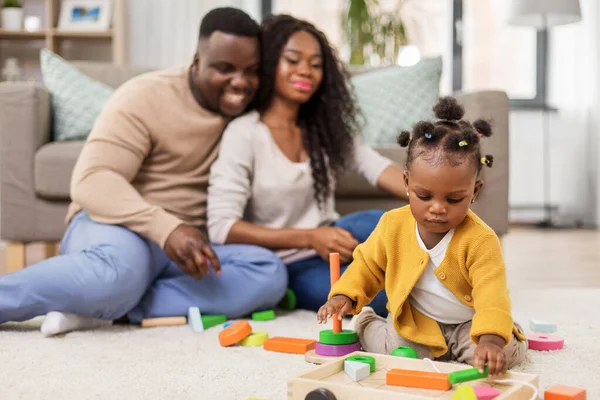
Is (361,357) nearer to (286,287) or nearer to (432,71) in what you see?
(286,287)

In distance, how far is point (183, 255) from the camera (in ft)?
4.90

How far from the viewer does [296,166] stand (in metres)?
1.74

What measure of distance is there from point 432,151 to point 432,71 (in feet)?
5.38

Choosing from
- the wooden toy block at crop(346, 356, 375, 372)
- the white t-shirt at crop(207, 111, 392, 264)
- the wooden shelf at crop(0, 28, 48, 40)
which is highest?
the wooden shelf at crop(0, 28, 48, 40)

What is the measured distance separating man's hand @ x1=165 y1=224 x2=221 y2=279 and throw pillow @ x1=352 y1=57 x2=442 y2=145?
108 centimetres

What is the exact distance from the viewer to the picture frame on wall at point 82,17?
13.7 ft

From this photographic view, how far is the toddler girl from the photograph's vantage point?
106 cm

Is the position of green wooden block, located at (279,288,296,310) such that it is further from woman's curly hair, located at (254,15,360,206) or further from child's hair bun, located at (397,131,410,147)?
child's hair bun, located at (397,131,410,147)

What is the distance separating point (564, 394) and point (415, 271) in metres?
0.29

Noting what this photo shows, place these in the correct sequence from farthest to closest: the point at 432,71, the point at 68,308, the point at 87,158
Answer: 1. the point at 432,71
2. the point at 87,158
3. the point at 68,308

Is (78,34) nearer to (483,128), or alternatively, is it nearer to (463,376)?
(483,128)

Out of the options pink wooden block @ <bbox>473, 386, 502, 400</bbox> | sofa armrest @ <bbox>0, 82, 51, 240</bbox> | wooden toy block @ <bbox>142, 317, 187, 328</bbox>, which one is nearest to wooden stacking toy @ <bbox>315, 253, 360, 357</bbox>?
pink wooden block @ <bbox>473, 386, 502, 400</bbox>

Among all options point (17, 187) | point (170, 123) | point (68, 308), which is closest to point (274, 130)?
point (170, 123)

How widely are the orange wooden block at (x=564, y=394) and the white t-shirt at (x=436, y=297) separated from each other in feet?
0.74
